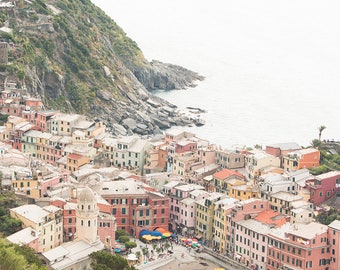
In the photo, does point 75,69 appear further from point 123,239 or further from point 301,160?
point 123,239

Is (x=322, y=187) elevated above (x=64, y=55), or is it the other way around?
(x=64, y=55)

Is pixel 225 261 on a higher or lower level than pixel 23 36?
lower

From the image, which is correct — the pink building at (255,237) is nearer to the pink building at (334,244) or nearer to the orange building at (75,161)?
the pink building at (334,244)

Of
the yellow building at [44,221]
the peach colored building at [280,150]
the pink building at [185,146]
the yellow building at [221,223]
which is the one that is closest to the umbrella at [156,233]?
the yellow building at [221,223]

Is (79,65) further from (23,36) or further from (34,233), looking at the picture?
(34,233)

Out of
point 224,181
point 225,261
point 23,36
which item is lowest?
point 225,261

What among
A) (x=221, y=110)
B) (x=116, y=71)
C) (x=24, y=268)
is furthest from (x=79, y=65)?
(x=24, y=268)

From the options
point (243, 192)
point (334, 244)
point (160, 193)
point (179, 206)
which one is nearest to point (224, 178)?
point (243, 192)
